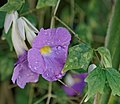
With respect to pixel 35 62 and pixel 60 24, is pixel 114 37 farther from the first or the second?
pixel 60 24

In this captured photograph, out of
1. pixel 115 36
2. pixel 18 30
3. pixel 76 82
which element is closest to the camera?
pixel 18 30

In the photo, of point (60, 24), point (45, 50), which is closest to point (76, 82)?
point (60, 24)

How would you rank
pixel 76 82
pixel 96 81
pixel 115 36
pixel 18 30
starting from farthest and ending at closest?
1. pixel 76 82
2. pixel 115 36
3. pixel 18 30
4. pixel 96 81

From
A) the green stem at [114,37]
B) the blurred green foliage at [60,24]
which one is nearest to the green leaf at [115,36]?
the green stem at [114,37]

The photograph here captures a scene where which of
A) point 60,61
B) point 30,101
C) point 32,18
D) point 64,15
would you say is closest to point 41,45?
point 60,61

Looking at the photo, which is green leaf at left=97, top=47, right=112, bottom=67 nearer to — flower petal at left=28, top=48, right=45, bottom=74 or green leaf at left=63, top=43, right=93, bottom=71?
green leaf at left=63, top=43, right=93, bottom=71

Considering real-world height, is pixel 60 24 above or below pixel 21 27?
below

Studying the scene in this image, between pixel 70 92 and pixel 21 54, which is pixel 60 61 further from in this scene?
pixel 70 92

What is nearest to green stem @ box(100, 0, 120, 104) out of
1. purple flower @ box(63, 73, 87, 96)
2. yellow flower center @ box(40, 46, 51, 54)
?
yellow flower center @ box(40, 46, 51, 54)

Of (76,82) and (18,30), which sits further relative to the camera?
(76,82)
